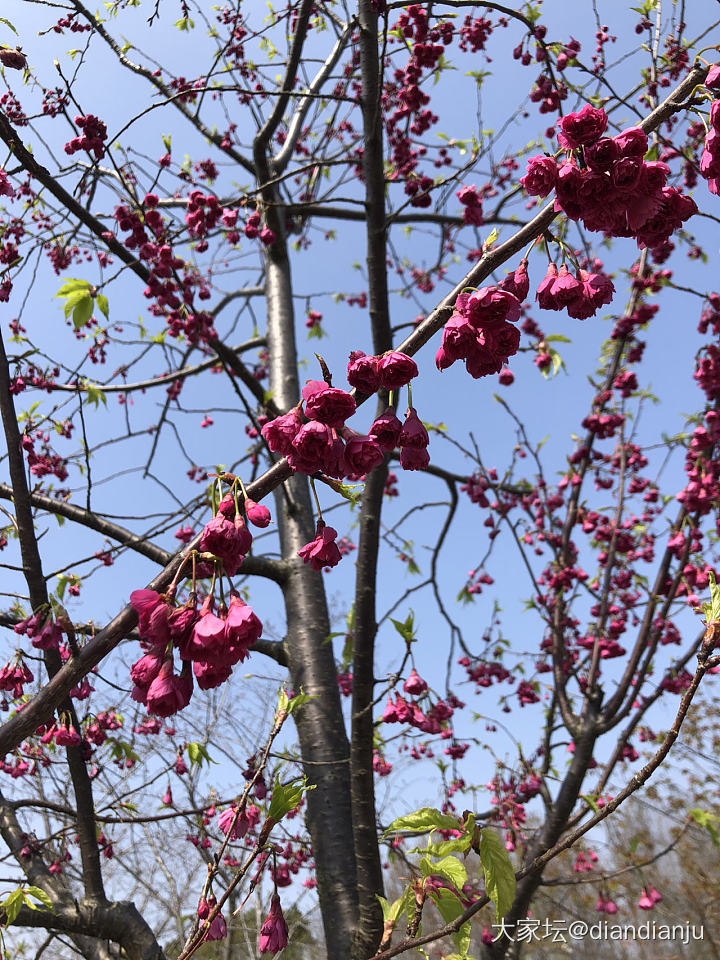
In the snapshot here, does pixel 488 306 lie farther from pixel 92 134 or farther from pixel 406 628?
pixel 92 134

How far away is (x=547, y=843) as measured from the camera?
130 inches

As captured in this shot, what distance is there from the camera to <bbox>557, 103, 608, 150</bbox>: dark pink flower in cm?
105

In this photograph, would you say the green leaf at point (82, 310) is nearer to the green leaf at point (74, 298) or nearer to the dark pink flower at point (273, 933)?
the green leaf at point (74, 298)

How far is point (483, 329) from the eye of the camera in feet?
3.43

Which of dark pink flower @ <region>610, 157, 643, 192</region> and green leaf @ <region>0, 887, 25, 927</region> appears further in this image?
green leaf @ <region>0, 887, 25, 927</region>

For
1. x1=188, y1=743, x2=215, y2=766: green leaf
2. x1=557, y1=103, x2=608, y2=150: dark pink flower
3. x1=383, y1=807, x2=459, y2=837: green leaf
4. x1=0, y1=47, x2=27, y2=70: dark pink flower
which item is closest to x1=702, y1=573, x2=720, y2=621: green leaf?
x1=383, y1=807, x2=459, y2=837: green leaf

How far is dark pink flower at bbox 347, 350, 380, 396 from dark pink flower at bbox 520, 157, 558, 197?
408mm

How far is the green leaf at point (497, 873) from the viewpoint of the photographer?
119cm

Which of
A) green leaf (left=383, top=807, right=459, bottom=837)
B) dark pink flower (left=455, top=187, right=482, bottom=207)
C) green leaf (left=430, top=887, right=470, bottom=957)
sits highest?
dark pink flower (left=455, top=187, right=482, bottom=207)

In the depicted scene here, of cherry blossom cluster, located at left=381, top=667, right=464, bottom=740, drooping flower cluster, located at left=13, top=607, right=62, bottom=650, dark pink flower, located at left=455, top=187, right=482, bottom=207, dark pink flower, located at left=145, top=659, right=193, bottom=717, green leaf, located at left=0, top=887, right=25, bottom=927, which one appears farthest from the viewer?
dark pink flower, located at left=455, top=187, right=482, bottom=207

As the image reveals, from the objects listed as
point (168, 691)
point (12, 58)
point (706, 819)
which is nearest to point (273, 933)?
point (168, 691)

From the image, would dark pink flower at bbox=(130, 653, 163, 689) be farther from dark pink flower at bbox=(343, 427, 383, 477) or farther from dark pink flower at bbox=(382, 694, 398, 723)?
dark pink flower at bbox=(382, 694, 398, 723)

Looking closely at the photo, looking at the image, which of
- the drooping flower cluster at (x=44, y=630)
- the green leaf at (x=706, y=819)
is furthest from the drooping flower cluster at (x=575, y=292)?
the green leaf at (x=706, y=819)

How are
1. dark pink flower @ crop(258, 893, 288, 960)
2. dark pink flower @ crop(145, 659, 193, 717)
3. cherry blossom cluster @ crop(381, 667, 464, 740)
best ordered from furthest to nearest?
cherry blossom cluster @ crop(381, 667, 464, 740) → dark pink flower @ crop(258, 893, 288, 960) → dark pink flower @ crop(145, 659, 193, 717)
